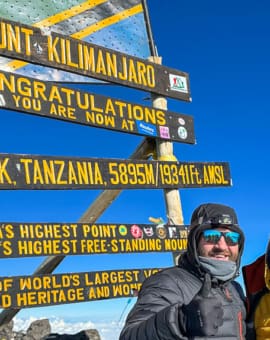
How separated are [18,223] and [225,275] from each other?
3727 mm

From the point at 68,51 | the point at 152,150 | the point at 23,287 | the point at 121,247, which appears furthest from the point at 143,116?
the point at 23,287

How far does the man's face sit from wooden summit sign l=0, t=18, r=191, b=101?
4.34 meters

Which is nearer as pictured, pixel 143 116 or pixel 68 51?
pixel 68 51

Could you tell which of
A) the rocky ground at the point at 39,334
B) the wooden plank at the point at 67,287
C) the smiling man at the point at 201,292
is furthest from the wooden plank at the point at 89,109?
the smiling man at the point at 201,292

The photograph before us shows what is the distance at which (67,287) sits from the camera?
6496mm

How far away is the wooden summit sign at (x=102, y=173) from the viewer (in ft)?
20.7

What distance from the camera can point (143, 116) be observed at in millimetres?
7816

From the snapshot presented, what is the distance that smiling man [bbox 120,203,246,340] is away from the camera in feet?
7.97

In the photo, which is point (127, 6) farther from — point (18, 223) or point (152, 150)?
point (18, 223)

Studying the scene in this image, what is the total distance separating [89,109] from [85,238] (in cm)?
175

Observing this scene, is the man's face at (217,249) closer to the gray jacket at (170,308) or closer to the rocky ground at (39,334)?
the gray jacket at (170,308)

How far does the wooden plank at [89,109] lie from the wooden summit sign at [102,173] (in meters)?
0.52

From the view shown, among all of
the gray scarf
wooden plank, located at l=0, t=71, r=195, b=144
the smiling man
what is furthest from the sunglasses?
wooden plank, located at l=0, t=71, r=195, b=144

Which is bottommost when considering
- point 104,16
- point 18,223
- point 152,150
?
point 18,223
